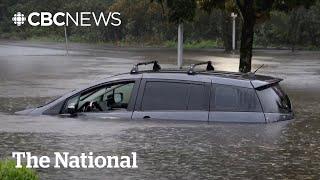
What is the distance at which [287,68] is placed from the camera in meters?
29.5

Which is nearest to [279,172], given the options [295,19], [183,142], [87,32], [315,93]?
[183,142]

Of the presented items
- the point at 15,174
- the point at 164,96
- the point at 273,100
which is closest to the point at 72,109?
the point at 164,96

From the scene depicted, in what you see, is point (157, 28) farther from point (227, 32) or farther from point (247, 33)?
point (247, 33)

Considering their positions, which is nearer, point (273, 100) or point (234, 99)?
point (234, 99)

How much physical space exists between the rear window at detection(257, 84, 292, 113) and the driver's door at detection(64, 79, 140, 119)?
1762mm

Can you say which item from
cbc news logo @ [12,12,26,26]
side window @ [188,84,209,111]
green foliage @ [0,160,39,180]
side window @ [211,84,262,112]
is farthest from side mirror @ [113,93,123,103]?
cbc news logo @ [12,12,26,26]

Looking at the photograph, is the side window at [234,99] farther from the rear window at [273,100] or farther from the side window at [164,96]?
the side window at [164,96]

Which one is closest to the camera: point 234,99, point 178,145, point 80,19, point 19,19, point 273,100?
point 178,145

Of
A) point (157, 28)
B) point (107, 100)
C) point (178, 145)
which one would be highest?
point (157, 28)

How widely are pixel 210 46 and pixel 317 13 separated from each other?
980cm

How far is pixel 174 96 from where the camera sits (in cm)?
898

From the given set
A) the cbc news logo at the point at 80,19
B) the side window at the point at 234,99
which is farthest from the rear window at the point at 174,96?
the cbc news logo at the point at 80,19

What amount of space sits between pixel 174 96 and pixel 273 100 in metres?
1.32

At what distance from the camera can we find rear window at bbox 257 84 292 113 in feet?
28.3
